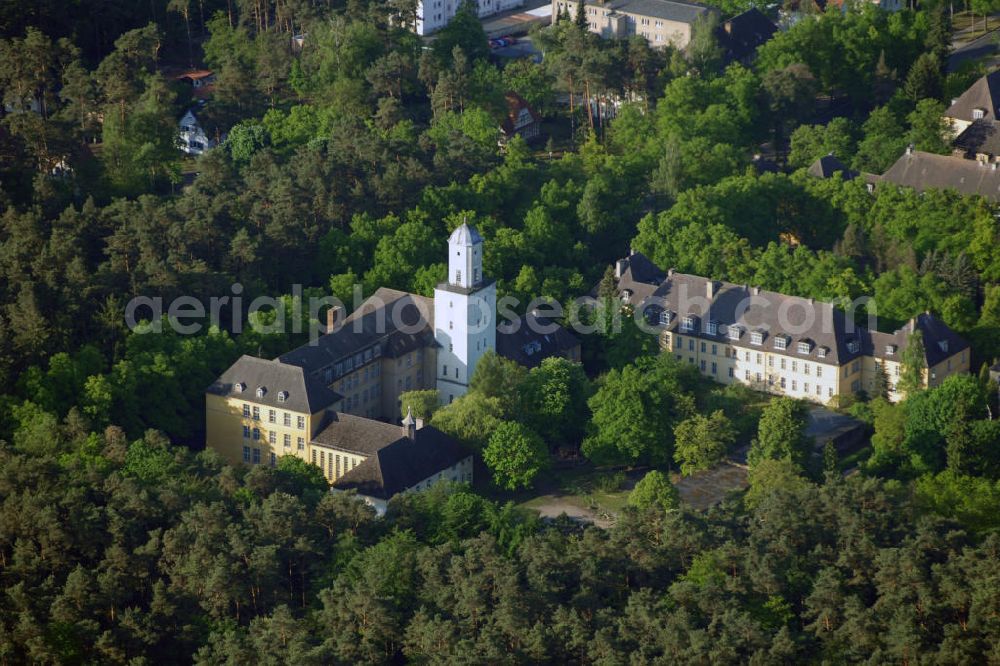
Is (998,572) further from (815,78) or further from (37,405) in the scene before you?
(815,78)

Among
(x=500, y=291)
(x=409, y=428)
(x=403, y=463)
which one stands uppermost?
(x=500, y=291)

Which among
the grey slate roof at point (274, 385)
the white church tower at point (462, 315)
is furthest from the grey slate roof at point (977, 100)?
the grey slate roof at point (274, 385)

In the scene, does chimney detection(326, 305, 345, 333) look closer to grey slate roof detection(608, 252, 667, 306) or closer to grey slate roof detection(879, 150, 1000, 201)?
grey slate roof detection(608, 252, 667, 306)

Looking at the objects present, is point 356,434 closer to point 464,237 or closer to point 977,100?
point 464,237

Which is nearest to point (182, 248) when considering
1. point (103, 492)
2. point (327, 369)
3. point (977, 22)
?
point (327, 369)

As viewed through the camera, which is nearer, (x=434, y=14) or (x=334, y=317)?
(x=334, y=317)

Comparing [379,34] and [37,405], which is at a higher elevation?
[379,34]

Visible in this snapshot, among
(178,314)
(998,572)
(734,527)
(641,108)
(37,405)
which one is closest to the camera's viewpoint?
(998,572)

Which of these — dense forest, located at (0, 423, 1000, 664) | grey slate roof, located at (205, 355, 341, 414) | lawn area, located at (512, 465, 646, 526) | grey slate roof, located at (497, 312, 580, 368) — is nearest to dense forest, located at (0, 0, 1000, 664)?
dense forest, located at (0, 423, 1000, 664)

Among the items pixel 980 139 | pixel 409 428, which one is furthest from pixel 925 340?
pixel 980 139
